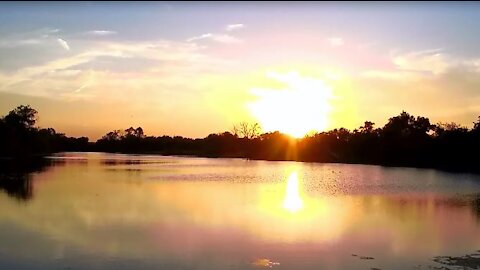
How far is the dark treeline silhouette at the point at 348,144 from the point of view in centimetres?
6278

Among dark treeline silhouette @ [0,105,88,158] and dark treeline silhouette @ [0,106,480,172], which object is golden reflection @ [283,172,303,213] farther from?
dark treeline silhouette @ [0,105,88,158]

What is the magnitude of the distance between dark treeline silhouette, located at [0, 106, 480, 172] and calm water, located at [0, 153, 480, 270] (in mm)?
39530

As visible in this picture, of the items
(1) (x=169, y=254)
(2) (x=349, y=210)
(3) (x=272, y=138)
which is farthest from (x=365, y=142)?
A: (1) (x=169, y=254)

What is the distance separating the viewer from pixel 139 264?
33.8ft

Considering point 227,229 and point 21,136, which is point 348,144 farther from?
point 227,229

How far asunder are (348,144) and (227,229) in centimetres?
7556

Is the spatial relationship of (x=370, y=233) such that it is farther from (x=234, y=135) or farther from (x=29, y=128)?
(x=234, y=135)

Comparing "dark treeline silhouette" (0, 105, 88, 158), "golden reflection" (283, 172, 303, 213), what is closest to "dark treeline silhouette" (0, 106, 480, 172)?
"dark treeline silhouette" (0, 105, 88, 158)

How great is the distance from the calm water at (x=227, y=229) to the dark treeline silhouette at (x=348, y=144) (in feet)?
130

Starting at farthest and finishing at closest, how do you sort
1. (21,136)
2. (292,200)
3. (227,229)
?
(21,136) < (292,200) < (227,229)

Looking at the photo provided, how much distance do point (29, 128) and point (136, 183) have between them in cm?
6384

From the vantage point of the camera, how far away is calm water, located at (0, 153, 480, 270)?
1092cm

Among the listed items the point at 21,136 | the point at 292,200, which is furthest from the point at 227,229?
the point at 21,136

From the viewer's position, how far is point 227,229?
48.8ft
